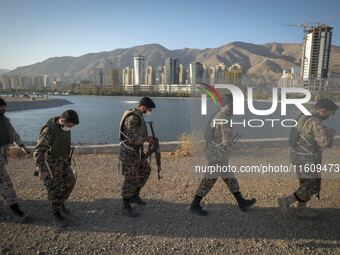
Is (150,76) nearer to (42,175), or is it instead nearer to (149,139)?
(149,139)

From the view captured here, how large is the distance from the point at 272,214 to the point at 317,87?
437cm

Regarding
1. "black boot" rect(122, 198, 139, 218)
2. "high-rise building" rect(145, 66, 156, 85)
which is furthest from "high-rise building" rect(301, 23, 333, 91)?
"high-rise building" rect(145, 66, 156, 85)

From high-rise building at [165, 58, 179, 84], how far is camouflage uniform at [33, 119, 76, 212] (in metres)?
147

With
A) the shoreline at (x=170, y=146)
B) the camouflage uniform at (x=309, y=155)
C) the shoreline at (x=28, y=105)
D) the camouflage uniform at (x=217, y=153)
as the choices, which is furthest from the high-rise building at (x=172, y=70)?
the camouflage uniform at (x=309, y=155)

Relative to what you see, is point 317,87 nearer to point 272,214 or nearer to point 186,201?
point 272,214

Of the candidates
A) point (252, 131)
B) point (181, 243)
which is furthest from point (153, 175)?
point (252, 131)

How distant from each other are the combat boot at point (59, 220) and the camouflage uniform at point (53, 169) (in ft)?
0.24

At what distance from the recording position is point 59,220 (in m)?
3.13

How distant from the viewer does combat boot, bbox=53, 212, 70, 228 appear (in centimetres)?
310

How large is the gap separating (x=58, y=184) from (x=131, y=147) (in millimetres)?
1072

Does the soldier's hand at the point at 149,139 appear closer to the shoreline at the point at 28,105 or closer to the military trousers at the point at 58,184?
the military trousers at the point at 58,184

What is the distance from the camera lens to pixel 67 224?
10.2ft

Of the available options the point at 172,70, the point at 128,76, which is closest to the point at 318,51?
the point at 172,70

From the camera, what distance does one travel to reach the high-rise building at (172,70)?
149 m
